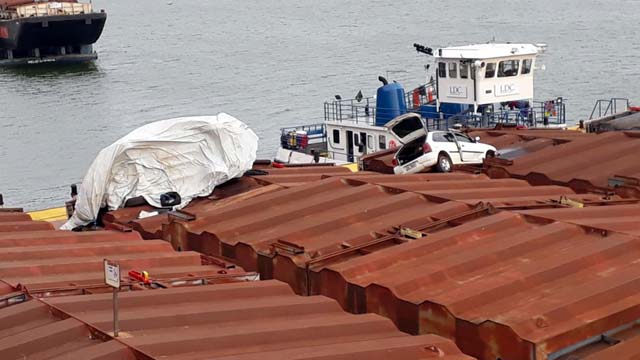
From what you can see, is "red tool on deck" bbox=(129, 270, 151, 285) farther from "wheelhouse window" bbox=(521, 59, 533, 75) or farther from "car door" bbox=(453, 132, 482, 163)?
"wheelhouse window" bbox=(521, 59, 533, 75)

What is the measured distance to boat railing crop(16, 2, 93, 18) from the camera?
91812mm

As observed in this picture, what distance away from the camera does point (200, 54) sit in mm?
89188

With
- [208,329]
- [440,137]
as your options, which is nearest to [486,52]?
[440,137]

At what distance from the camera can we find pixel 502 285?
11.2 metres

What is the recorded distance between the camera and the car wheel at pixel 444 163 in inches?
849

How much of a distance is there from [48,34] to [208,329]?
276 feet

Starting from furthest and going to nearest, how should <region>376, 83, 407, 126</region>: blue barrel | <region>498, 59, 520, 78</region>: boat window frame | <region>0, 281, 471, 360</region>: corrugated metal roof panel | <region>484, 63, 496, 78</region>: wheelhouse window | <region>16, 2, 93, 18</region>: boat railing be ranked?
<region>16, 2, 93, 18</region>: boat railing → <region>498, 59, 520, 78</region>: boat window frame → <region>484, 63, 496, 78</region>: wheelhouse window → <region>376, 83, 407, 126</region>: blue barrel → <region>0, 281, 471, 360</region>: corrugated metal roof panel

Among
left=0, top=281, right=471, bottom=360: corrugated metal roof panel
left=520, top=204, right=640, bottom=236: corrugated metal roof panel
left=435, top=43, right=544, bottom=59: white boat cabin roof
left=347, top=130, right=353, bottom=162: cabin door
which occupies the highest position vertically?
left=0, top=281, right=471, bottom=360: corrugated metal roof panel

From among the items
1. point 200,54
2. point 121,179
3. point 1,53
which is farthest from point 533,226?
point 1,53

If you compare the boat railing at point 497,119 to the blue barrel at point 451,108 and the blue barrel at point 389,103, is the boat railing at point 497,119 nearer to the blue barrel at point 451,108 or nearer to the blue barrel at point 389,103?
the blue barrel at point 451,108

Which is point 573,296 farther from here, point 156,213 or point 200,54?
point 200,54

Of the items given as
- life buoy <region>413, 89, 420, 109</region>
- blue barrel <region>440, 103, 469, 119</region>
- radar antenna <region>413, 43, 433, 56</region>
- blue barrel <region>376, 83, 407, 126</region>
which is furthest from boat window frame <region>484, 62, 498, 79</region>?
life buoy <region>413, 89, 420, 109</region>

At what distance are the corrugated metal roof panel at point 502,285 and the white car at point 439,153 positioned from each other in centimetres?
811

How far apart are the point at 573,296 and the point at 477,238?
7.90ft
